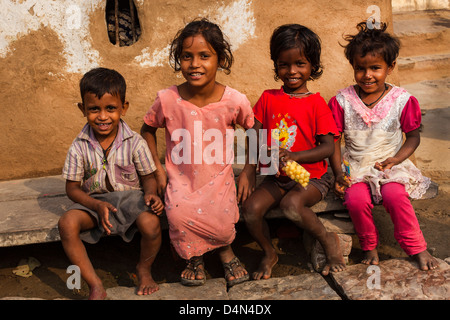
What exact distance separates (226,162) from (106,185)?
27.8 inches

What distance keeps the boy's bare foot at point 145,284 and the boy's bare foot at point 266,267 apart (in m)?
0.59

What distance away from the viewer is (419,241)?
102 inches

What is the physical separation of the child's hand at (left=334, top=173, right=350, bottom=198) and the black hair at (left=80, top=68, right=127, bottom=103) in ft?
4.55

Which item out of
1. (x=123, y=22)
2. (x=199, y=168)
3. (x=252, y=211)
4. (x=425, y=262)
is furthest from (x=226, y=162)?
(x=123, y=22)

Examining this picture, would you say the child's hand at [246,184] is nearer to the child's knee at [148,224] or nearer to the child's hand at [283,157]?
the child's hand at [283,157]

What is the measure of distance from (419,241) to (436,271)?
0.18 meters

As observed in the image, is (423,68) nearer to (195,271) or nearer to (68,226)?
(195,271)

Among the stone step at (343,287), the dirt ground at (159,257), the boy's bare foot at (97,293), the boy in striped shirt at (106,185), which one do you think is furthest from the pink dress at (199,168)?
the boy's bare foot at (97,293)

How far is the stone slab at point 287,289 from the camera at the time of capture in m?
2.47

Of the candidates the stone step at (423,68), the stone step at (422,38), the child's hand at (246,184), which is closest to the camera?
the child's hand at (246,184)

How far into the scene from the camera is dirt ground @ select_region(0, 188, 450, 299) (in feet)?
9.33

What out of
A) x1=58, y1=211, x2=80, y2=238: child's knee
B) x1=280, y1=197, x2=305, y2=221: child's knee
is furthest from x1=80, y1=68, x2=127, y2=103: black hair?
x1=280, y1=197, x2=305, y2=221: child's knee

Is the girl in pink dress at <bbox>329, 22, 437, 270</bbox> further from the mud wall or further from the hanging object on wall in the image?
the hanging object on wall

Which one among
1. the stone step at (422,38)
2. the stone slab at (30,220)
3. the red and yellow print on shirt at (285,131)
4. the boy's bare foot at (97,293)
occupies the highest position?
the stone step at (422,38)
